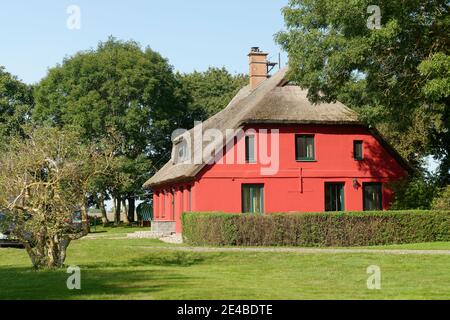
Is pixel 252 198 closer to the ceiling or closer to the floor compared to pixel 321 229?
closer to the ceiling

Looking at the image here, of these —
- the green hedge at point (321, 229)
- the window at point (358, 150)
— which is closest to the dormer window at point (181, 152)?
the window at point (358, 150)

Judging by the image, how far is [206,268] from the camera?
17375mm

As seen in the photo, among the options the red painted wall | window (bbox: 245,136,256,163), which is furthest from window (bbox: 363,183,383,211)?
window (bbox: 245,136,256,163)

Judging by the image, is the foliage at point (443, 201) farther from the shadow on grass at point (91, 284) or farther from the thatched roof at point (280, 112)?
the shadow on grass at point (91, 284)

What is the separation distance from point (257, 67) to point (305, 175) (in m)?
11.1

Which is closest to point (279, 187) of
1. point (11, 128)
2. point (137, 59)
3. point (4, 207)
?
point (4, 207)

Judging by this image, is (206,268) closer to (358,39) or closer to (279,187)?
(358,39)

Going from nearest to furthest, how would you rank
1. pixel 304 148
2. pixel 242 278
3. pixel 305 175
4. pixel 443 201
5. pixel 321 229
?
pixel 242 278
pixel 321 229
pixel 443 201
pixel 305 175
pixel 304 148

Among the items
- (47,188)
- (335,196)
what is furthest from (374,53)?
(47,188)

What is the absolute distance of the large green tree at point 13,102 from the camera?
58344 millimetres

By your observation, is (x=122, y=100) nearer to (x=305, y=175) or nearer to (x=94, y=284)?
(x=305, y=175)

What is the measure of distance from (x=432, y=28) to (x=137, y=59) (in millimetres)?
31157

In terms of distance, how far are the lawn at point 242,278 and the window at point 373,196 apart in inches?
383

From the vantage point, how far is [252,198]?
104 ft
